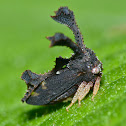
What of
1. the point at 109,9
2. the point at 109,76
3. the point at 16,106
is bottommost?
the point at 109,76

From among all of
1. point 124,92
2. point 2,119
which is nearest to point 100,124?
point 124,92

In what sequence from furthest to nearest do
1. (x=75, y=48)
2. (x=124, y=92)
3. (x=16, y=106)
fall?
(x=16, y=106) → (x=75, y=48) → (x=124, y=92)

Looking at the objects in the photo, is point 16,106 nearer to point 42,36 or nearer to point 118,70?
point 118,70

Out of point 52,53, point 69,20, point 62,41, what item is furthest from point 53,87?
point 52,53

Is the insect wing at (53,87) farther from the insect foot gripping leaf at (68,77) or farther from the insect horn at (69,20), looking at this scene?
the insect horn at (69,20)

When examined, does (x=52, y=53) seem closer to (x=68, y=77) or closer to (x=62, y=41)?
(x=68, y=77)

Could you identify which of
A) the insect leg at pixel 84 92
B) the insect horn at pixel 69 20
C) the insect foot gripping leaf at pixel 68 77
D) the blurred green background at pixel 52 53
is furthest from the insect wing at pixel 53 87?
the insect horn at pixel 69 20

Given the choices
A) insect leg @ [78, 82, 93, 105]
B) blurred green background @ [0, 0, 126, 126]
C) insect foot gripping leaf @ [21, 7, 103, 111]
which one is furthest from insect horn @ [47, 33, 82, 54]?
blurred green background @ [0, 0, 126, 126]
